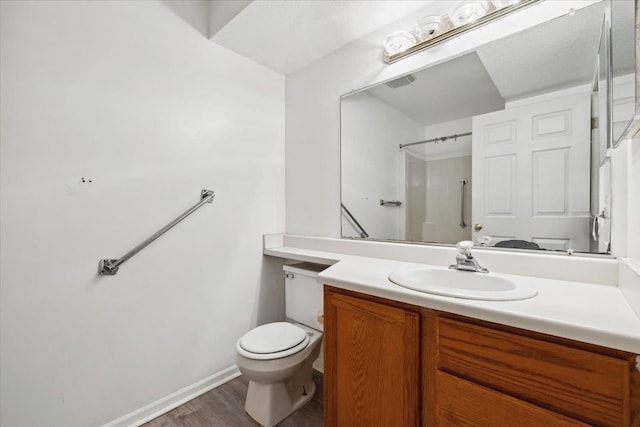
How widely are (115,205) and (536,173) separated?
198 cm

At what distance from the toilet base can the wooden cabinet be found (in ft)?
1.21

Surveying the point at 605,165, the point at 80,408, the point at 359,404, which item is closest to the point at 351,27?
the point at 605,165

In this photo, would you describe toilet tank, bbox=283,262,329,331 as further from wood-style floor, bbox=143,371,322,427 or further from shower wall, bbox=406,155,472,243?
shower wall, bbox=406,155,472,243

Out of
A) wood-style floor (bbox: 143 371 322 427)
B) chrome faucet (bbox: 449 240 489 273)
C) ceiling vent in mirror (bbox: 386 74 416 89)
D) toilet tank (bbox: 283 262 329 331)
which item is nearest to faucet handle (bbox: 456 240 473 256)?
chrome faucet (bbox: 449 240 489 273)

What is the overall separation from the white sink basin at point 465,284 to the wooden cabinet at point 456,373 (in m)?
0.07

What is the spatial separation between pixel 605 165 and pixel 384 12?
128 centimetres

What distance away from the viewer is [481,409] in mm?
747

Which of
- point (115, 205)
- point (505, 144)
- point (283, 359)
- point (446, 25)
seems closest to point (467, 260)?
point (505, 144)

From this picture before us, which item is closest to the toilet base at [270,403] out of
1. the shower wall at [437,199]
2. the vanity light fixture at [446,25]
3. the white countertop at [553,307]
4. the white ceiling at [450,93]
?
the white countertop at [553,307]

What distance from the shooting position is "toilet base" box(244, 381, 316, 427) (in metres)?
1.33

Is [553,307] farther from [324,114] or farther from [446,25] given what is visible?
[324,114]

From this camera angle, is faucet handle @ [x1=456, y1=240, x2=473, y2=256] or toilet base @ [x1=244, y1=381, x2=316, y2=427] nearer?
faucet handle @ [x1=456, y1=240, x2=473, y2=256]

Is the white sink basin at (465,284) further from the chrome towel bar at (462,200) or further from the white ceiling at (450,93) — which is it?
the white ceiling at (450,93)

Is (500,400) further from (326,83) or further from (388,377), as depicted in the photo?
(326,83)
